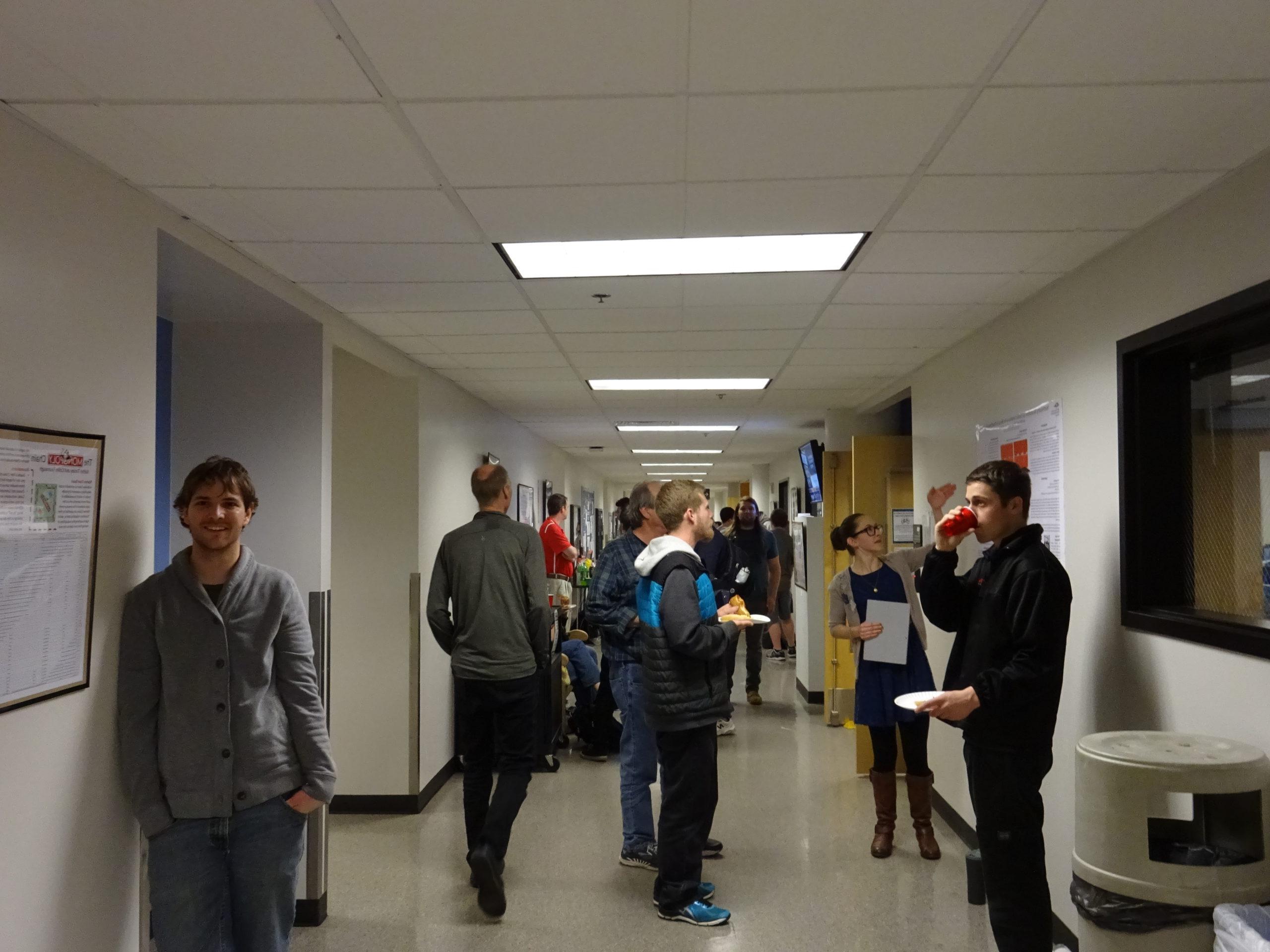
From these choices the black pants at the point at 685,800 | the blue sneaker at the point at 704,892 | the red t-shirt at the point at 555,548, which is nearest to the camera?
the black pants at the point at 685,800

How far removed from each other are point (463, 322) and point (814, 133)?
2300 mm

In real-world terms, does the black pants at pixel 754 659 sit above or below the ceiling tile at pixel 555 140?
below

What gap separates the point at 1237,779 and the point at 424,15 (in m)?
2.30

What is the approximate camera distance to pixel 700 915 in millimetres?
3449

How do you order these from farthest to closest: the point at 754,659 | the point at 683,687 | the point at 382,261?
1. the point at 754,659
2. the point at 683,687
3. the point at 382,261

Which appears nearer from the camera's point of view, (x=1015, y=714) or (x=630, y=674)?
(x=1015, y=714)

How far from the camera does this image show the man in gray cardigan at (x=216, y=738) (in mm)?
2248

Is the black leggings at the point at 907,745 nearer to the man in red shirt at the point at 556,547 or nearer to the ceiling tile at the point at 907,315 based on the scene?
the ceiling tile at the point at 907,315

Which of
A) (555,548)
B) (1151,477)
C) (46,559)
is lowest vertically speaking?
(555,548)

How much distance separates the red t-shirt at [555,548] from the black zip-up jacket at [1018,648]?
4167 millimetres

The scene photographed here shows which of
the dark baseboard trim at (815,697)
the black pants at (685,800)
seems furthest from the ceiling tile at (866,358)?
the dark baseboard trim at (815,697)

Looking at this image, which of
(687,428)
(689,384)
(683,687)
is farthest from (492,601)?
(687,428)

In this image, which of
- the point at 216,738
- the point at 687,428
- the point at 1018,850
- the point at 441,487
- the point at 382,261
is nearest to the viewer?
the point at 216,738

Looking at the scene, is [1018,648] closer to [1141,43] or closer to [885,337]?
[1141,43]
